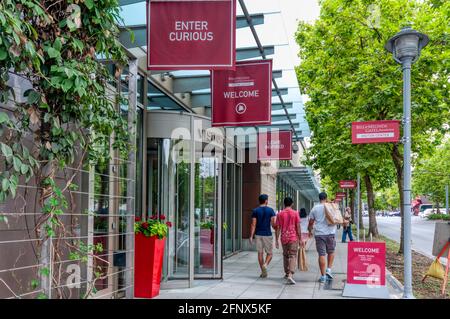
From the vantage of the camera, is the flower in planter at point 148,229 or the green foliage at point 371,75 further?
the green foliage at point 371,75

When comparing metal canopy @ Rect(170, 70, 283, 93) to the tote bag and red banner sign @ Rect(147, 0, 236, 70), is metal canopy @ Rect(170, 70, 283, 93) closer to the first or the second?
the tote bag

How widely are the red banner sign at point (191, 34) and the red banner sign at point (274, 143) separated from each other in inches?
381

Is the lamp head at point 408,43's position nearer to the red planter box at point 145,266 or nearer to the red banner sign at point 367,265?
the red banner sign at point 367,265

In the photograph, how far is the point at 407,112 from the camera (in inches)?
282

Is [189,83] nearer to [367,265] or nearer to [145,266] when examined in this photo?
[145,266]

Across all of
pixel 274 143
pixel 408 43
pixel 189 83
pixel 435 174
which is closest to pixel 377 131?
pixel 408 43

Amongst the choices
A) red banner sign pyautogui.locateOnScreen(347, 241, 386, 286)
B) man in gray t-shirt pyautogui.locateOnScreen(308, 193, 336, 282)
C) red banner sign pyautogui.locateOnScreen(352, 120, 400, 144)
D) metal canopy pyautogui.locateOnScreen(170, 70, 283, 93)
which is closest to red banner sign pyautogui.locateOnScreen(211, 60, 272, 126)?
red banner sign pyautogui.locateOnScreen(352, 120, 400, 144)

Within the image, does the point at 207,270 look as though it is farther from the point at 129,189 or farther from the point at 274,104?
the point at 274,104

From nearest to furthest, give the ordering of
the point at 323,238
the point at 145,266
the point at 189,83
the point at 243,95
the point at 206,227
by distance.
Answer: the point at 145,266 → the point at 243,95 → the point at 323,238 → the point at 206,227 → the point at 189,83

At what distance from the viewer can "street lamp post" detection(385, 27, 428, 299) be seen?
7004 millimetres

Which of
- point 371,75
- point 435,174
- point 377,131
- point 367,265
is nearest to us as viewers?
point 377,131

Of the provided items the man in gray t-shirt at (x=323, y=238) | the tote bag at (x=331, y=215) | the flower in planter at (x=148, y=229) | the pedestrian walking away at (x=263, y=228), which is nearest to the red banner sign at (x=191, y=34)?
the flower in planter at (x=148, y=229)

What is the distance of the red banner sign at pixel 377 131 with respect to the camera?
7.22m

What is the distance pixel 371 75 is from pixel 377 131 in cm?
556
